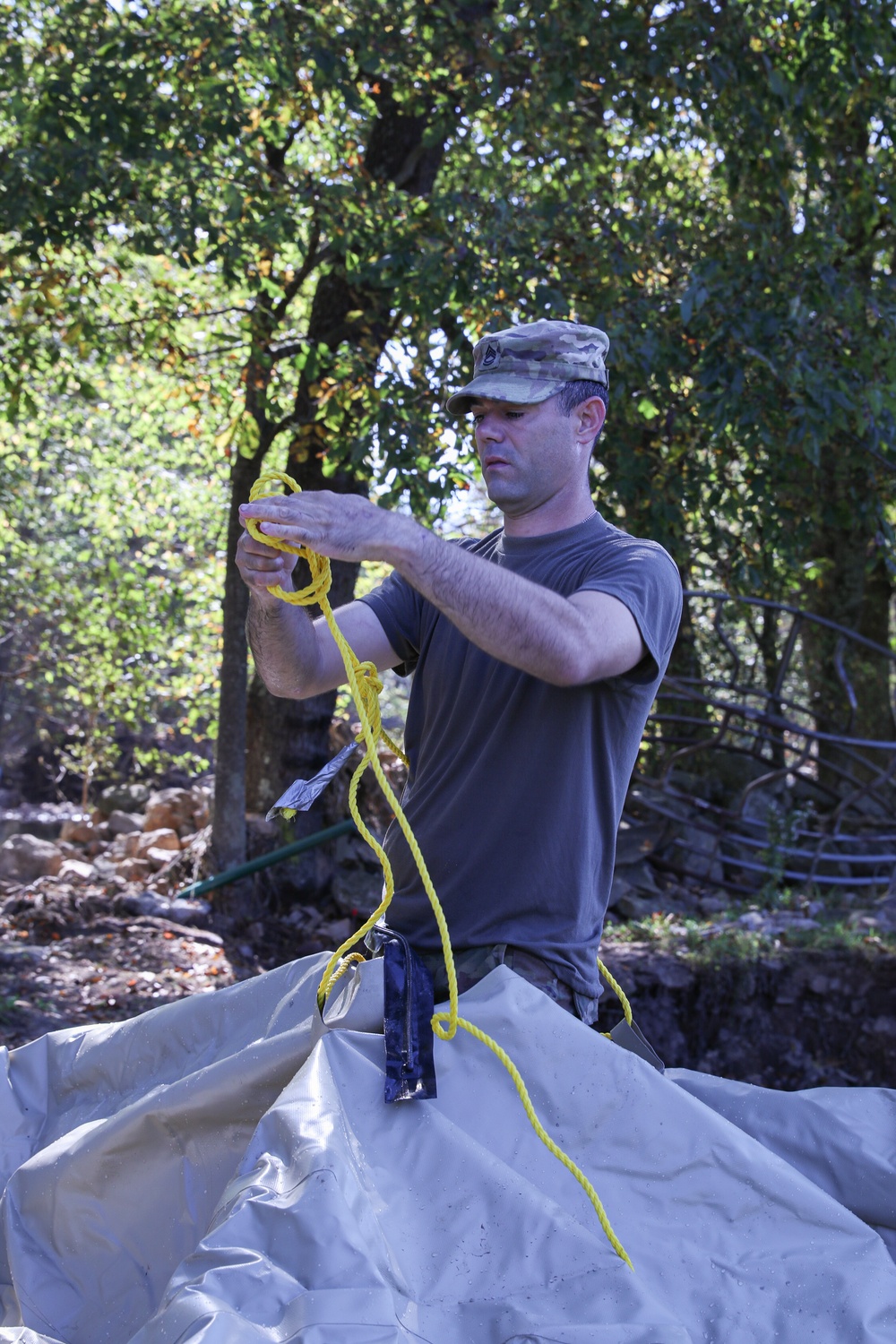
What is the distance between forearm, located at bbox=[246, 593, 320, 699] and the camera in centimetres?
231

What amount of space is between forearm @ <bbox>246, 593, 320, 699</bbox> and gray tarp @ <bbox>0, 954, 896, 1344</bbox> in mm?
571

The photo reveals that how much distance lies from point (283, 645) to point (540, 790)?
0.60 m

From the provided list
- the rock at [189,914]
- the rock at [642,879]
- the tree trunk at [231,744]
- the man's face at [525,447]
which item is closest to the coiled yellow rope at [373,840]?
the man's face at [525,447]

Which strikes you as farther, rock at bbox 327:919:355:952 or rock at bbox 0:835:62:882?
rock at bbox 0:835:62:882

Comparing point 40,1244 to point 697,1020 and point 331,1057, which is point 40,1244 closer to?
point 331,1057

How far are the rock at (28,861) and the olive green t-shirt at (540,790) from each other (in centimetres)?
651

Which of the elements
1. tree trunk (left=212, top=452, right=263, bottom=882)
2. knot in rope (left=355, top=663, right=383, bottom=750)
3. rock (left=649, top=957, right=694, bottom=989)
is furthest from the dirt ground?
knot in rope (left=355, top=663, right=383, bottom=750)

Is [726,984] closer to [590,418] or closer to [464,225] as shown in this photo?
[464,225]

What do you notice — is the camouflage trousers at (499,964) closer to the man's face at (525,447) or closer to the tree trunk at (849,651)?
the man's face at (525,447)

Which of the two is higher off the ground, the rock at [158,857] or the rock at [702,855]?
the rock at [702,855]

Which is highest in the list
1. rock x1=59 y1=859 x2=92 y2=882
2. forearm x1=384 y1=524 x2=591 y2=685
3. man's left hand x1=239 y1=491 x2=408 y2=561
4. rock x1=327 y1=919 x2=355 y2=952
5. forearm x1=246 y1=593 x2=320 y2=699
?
man's left hand x1=239 y1=491 x2=408 y2=561

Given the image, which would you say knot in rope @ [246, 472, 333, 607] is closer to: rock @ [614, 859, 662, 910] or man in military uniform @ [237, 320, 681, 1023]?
man in military uniform @ [237, 320, 681, 1023]

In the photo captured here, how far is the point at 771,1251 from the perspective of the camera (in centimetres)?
169

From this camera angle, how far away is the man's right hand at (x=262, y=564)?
205 centimetres
